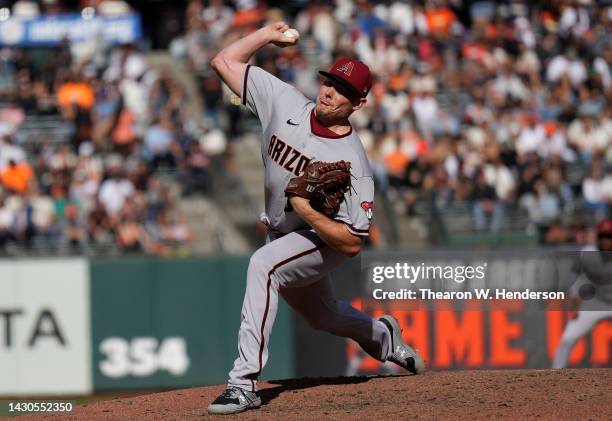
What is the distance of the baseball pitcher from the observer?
6.15 m

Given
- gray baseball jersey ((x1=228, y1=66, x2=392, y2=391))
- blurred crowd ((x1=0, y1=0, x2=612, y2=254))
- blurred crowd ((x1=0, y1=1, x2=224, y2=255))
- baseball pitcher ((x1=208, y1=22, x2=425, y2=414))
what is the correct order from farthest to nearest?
blurred crowd ((x1=0, y1=0, x2=612, y2=254)) < blurred crowd ((x1=0, y1=1, x2=224, y2=255)) < gray baseball jersey ((x1=228, y1=66, x2=392, y2=391)) < baseball pitcher ((x1=208, y1=22, x2=425, y2=414))

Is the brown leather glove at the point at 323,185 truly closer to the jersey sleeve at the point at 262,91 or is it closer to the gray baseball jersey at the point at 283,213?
the gray baseball jersey at the point at 283,213

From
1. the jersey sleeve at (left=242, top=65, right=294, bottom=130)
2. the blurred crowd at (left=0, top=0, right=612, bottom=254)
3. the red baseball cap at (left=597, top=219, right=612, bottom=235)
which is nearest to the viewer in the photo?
the jersey sleeve at (left=242, top=65, right=294, bottom=130)

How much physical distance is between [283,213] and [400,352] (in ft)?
4.65

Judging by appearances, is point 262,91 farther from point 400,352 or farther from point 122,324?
point 122,324

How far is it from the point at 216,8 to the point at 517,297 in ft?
27.5

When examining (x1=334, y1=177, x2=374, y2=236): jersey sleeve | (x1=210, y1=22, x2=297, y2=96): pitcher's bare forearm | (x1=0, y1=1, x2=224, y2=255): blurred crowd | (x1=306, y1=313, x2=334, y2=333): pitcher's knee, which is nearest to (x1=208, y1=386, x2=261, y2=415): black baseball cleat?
(x1=306, y1=313, x2=334, y2=333): pitcher's knee

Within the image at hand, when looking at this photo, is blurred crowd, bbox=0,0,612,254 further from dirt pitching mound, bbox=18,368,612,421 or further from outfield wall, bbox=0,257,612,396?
dirt pitching mound, bbox=18,368,612,421

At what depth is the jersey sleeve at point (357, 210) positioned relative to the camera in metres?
6.20

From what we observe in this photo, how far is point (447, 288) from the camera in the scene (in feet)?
32.4

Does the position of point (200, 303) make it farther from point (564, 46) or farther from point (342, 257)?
point (564, 46)

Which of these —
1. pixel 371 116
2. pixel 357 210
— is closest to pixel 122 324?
pixel 371 116

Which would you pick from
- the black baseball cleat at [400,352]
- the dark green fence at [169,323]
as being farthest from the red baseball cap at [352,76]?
the dark green fence at [169,323]

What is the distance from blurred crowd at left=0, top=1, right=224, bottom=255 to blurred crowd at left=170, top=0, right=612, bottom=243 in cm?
82
